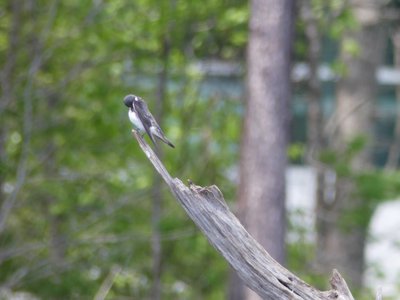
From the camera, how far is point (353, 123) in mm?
16391

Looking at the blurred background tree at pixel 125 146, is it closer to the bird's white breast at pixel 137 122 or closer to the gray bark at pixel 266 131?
the gray bark at pixel 266 131

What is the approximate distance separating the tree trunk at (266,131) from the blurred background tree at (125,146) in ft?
6.26

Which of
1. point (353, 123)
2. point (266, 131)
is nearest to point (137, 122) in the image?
point (266, 131)

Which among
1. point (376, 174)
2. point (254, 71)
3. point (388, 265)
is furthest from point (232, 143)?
point (388, 265)

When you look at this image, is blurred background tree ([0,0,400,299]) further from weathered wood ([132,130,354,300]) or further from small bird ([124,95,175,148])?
weathered wood ([132,130,354,300])

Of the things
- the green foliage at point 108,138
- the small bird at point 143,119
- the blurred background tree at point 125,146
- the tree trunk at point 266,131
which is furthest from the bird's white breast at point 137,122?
the green foliage at point 108,138

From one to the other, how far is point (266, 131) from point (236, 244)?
5.37 meters

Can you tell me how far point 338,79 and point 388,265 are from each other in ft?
15.4

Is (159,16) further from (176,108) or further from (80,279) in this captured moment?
(80,279)

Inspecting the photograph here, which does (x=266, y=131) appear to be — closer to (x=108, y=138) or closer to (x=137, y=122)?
(x=108, y=138)

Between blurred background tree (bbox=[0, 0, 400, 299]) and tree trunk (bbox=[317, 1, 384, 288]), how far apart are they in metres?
0.14

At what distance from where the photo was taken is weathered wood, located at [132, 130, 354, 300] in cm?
521

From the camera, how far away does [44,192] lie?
12.8m

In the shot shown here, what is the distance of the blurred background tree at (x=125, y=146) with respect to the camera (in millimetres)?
12438
